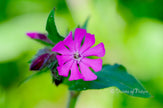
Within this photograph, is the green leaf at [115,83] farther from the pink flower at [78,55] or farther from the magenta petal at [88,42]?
the magenta petal at [88,42]

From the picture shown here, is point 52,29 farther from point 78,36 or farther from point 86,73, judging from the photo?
point 86,73

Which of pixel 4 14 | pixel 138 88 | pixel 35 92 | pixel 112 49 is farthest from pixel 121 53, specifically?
pixel 4 14

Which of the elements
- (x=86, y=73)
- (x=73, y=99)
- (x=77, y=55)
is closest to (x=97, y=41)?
(x=73, y=99)

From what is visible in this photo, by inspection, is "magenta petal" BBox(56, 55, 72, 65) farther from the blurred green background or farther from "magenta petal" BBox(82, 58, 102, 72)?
the blurred green background

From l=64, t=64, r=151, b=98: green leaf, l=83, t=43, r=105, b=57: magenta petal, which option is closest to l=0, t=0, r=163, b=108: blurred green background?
l=64, t=64, r=151, b=98: green leaf

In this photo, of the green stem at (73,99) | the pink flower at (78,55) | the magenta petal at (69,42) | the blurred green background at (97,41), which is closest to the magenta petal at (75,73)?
the pink flower at (78,55)
